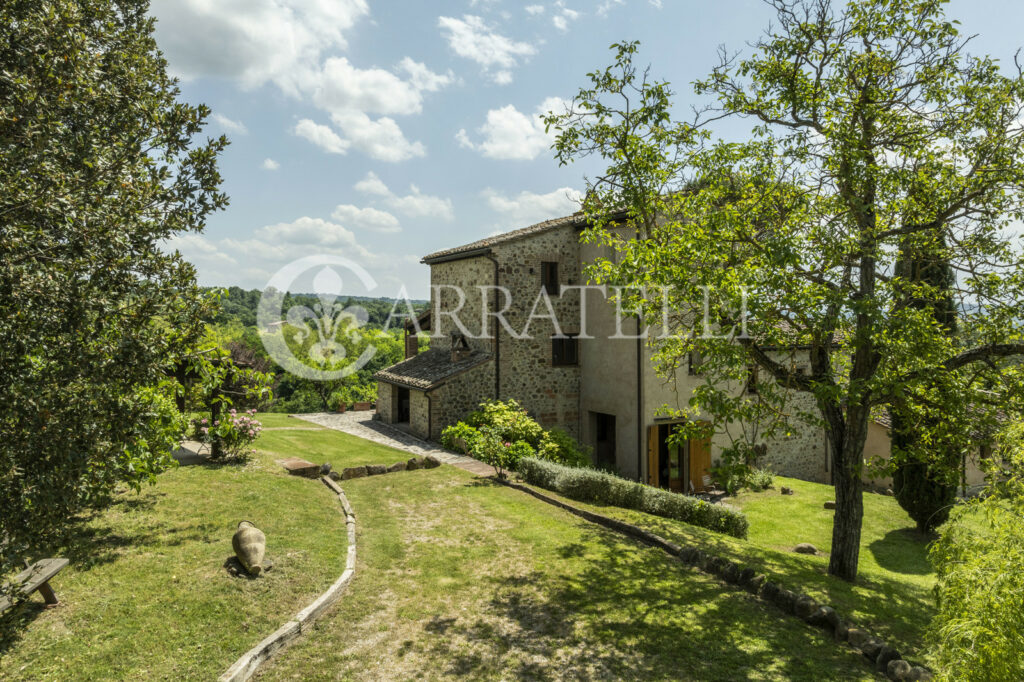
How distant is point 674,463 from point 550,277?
26.2 ft

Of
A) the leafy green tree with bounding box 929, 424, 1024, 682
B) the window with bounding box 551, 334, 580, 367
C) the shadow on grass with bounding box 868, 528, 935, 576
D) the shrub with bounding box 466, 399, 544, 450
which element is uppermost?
the window with bounding box 551, 334, 580, 367

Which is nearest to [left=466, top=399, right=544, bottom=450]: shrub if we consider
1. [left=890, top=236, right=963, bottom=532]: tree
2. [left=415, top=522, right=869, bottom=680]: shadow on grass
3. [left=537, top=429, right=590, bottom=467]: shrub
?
[left=537, top=429, right=590, bottom=467]: shrub

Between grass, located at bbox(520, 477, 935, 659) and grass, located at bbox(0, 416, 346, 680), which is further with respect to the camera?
grass, located at bbox(520, 477, 935, 659)

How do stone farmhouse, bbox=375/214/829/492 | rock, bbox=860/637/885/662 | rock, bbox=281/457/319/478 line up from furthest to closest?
1. stone farmhouse, bbox=375/214/829/492
2. rock, bbox=281/457/319/478
3. rock, bbox=860/637/885/662

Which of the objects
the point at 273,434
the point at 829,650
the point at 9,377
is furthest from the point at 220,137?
the point at 273,434

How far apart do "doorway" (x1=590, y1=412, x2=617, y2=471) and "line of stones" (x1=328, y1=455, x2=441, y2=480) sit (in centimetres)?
665

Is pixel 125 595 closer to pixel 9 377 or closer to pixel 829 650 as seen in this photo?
pixel 9 377

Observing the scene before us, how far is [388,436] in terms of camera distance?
21.1m

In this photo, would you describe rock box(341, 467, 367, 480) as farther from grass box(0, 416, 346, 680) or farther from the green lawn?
grass box(0, 416, 346, 680)

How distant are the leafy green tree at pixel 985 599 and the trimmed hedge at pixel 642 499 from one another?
21.9ft

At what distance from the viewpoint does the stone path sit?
16.0 metres

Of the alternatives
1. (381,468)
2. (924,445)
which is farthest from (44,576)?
(924,445)

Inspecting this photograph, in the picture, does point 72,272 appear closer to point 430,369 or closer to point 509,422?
point 509,422

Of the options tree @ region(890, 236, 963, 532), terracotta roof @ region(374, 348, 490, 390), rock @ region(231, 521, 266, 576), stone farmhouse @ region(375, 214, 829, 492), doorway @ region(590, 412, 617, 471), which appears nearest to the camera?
rock @ region(231, 521, 266, 576)
